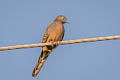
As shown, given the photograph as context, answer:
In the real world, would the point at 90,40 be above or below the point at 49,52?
above

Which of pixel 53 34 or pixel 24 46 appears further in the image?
pixel 53 34

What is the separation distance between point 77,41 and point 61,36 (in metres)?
3.33

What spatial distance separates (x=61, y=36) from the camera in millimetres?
10578

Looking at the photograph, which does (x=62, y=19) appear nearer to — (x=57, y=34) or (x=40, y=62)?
(x=57, y=34)

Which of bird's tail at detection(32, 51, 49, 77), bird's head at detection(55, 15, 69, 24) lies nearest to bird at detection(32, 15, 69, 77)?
bird's tail at detection(32, 51, 49, 77)

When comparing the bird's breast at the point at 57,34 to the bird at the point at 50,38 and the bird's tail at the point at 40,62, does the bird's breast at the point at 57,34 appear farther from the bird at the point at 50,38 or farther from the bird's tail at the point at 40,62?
the bird's tail at the point at 40,62

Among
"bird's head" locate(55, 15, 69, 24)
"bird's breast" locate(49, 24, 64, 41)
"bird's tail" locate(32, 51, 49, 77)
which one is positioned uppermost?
"bird's head" locate(55, 15, 69, 24)

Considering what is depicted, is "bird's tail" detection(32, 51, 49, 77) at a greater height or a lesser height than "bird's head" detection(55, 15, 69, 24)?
lesser

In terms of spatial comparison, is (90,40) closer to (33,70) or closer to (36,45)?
(36,45)

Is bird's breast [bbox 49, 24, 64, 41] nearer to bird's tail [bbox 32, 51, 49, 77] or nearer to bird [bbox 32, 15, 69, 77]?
bird [bbox 32, 15, 69, 77]

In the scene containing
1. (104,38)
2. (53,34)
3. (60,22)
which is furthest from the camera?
(60,22)

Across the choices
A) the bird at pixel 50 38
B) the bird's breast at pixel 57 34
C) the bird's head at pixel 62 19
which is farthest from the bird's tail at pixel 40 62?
the bird's head at pixel 62 19

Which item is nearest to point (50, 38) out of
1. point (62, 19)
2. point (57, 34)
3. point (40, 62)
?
point (57, 34)

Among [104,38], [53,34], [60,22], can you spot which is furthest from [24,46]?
[60,22]
